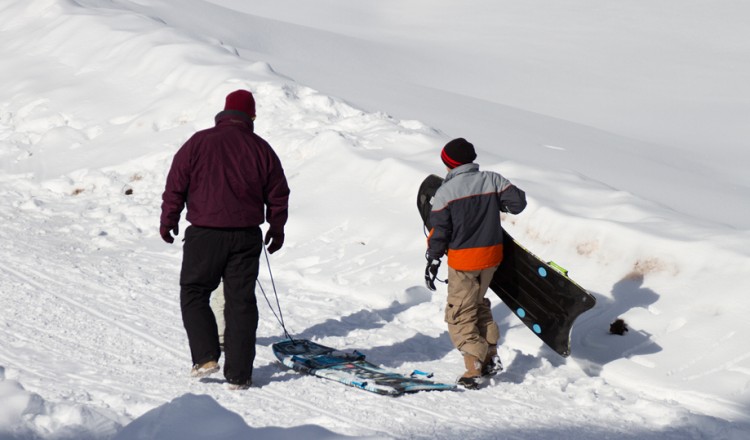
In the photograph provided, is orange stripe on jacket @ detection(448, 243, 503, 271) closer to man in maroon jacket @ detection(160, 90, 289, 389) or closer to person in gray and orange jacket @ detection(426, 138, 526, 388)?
person in gray and orange jacket @ detection(426, 138, 526, 388)

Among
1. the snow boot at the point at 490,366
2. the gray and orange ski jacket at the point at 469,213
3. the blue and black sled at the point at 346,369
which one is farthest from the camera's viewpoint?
the snow boot at the point at 490,366

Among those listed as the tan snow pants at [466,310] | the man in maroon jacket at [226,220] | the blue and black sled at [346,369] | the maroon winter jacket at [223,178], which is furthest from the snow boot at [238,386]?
the tan snow pants at [466,310]

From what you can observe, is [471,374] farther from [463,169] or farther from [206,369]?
[206,369]

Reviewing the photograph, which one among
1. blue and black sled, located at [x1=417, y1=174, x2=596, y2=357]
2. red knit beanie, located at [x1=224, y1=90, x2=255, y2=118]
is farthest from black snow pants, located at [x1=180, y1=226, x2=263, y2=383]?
blue and black sled, located at [x1=417, y1=174, x2=596, y2=357]

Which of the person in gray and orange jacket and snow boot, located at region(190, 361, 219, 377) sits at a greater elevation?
the person in gray and orange jacket

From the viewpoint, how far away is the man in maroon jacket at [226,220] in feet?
16.6

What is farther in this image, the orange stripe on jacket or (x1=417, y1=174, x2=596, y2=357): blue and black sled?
(x1=417, y1=174, x2=596, y2=357): blue and black sled

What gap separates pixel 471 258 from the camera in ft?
18.5

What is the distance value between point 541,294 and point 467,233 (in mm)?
888

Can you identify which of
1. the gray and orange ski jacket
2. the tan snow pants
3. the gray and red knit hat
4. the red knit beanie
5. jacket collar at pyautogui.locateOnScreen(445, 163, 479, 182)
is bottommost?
the tan snow pants

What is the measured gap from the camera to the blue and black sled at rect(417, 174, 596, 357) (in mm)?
5922

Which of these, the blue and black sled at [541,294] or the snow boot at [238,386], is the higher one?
the blue and black sled at [541,294]

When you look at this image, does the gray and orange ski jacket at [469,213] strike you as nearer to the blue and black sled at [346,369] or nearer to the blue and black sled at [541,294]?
the blue and black sled at [541,294]

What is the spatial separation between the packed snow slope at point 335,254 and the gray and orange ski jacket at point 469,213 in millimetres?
891
